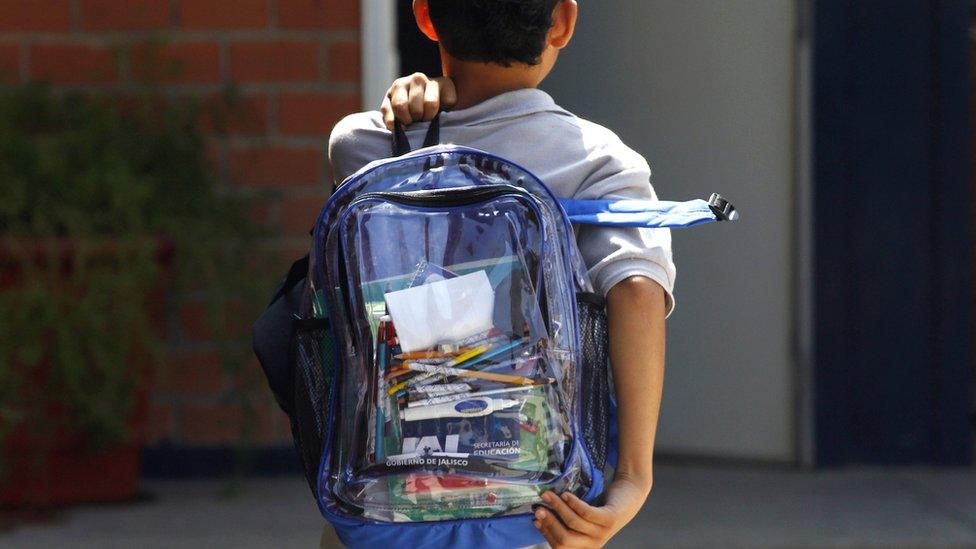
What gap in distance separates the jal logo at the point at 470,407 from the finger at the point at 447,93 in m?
0.44

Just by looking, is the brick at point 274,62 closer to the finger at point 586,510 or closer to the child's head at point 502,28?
the child's head at point 502,28

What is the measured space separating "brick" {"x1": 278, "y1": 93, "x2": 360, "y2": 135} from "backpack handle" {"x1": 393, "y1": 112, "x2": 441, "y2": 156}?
3.31 metres

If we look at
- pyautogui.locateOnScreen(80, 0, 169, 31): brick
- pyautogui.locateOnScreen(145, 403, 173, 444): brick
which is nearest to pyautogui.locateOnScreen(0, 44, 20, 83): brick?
pyautogui.locateOnScreen(80, 0, 169, 31): brick

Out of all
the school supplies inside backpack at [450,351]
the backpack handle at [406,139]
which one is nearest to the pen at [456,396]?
the school supplies inside backpack at [450,351]

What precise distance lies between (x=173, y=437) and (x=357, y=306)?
12.1 ft

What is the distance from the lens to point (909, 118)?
215 inches

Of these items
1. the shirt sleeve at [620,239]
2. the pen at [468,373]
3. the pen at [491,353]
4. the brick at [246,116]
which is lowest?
the pen at [468,373]

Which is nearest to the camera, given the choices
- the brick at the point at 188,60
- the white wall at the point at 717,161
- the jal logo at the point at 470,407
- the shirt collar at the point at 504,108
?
the jal logo at the point at 470,407

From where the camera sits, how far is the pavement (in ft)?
15.0

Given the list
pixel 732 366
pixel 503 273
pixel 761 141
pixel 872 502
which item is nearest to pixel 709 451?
pixel 732 366

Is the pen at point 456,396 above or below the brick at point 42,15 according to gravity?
below

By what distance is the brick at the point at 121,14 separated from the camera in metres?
5.14

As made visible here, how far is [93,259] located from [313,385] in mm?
2873

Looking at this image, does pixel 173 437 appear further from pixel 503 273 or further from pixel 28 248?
pixel 503 273
